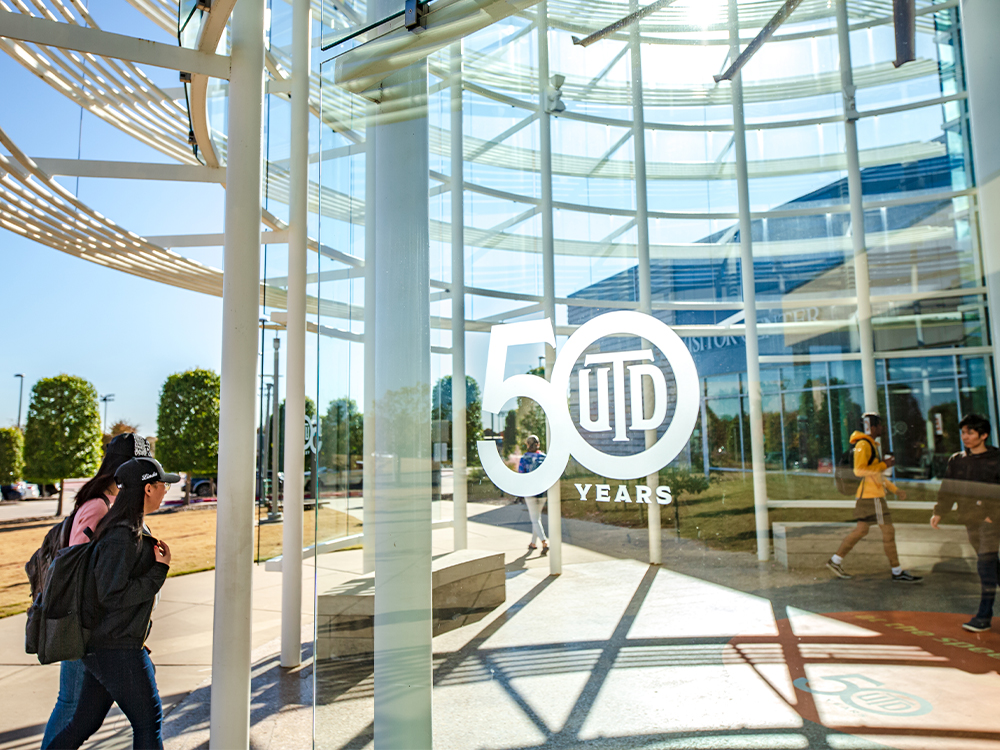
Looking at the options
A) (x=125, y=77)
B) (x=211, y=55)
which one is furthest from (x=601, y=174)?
(x=125, y=77)

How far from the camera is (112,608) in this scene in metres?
2.84

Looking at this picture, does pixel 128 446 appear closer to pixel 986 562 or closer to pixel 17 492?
pixel 986 562

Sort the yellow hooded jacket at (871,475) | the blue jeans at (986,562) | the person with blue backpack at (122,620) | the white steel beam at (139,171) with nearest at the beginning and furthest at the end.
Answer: the person with blue backpack at (122,620) < the blue jeans at (986,562) < the yellow hooded jacket at (871,475) < the white steel beam at (139,171)

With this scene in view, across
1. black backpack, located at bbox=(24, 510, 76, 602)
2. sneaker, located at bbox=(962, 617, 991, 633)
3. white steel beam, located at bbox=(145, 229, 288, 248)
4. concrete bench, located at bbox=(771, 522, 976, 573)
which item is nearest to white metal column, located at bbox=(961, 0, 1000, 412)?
concrete bench, located at bbox=(771, 522, 976, 573)

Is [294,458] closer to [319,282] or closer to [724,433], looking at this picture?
[319,282]

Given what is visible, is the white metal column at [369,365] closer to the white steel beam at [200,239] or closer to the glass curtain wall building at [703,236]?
the glass curtain wall building at [703,236]

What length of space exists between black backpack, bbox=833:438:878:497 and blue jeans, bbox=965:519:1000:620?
0.51m

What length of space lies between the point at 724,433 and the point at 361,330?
2082 millimetres

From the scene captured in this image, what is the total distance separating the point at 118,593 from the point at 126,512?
36 cm

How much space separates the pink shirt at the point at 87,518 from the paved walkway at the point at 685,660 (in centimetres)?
108

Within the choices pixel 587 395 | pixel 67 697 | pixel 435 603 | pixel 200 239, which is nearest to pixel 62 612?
pixel 67 697

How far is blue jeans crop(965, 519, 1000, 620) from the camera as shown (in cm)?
308

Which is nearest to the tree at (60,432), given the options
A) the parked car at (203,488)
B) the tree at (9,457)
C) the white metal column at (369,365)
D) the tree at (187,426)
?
the tree at (187,426)

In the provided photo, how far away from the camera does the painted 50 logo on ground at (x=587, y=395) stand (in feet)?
11.2
